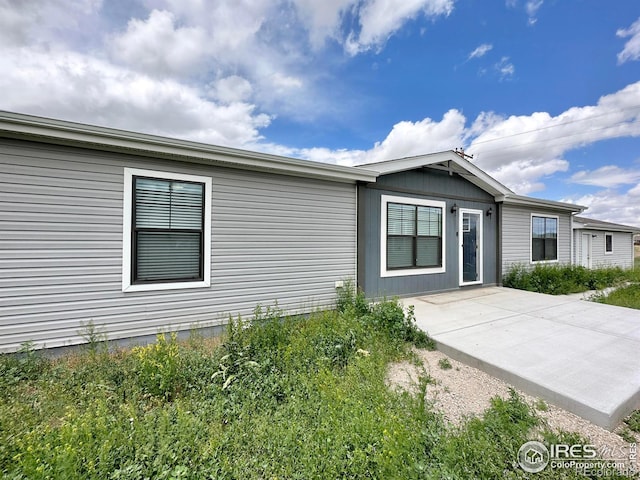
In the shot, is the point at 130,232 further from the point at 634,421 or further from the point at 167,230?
the point at 634,421

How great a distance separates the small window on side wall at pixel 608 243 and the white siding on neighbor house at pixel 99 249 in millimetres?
17457

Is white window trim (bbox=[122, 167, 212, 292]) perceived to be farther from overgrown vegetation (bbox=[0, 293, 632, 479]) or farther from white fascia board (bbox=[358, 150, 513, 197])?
white fascia board (bbox=[358, 150, 513, 197])

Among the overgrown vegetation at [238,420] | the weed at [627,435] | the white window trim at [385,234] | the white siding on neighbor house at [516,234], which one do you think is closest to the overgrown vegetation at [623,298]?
the white siding on neighbor house at [516,234]

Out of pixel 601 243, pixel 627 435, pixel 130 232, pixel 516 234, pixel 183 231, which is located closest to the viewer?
pixel 627 435

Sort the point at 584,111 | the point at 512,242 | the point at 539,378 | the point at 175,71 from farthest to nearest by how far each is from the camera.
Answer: the point at 584,111, the point at 512,242, the point at 175,71, the point at 539,378

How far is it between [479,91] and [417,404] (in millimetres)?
11798

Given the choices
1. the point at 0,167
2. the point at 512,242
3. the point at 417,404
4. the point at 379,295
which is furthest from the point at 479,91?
the point at 0,167

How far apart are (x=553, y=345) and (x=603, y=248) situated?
1511cm

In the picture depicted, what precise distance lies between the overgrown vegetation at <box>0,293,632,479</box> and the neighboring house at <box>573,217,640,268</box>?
13.9m

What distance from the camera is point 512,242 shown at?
8453 mm

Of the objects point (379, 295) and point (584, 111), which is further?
point (584, 111)

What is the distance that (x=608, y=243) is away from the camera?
1395 cm

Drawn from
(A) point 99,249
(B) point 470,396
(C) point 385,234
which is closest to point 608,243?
(C) point 385,234

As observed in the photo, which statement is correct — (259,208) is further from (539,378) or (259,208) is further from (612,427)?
(612,427)
